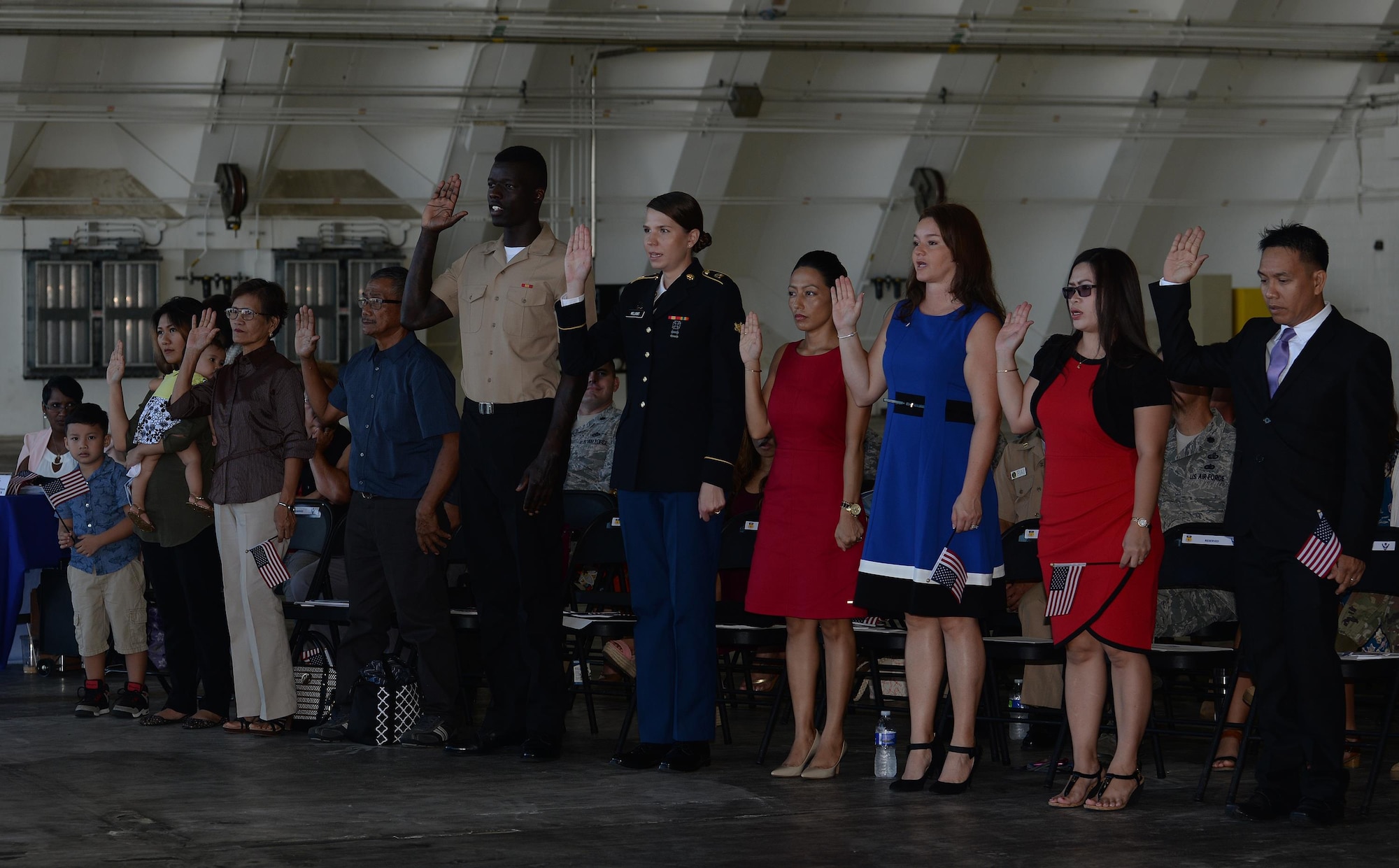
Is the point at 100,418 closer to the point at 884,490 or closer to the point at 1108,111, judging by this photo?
the point at 884,490

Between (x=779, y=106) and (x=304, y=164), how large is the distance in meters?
3.60

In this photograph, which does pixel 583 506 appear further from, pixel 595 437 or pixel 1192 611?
pixel 1192 611

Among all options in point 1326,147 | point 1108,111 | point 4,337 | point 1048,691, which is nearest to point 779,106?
point 1108,111

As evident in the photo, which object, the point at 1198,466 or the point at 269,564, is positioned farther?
the point at 1198,466

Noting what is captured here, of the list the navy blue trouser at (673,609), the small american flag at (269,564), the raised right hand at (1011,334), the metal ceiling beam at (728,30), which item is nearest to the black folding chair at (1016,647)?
the raised right hand at (1011,334)

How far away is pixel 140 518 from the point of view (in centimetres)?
583

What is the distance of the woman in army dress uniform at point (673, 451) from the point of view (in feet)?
15.3

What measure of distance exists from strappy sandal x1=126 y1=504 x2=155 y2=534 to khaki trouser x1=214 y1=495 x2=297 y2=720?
1.31 ft

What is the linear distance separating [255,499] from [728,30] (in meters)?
7.53

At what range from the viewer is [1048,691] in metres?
5.32

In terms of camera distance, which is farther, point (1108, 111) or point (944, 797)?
point (1108, 111)

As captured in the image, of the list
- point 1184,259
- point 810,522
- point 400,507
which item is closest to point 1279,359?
point 1184,259

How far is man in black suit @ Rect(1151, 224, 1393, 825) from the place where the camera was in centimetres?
395

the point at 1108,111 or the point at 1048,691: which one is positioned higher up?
the point at 1108,111
